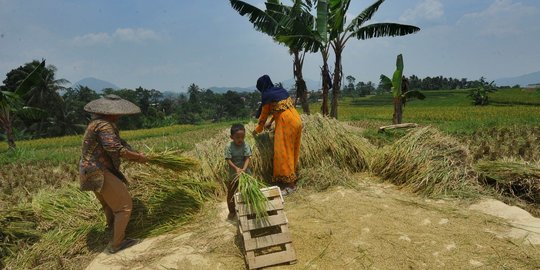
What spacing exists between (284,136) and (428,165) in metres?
1.93

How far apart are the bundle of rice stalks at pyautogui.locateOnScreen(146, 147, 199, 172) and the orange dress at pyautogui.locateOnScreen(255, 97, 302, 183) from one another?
3.37 ft

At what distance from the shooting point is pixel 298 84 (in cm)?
1046

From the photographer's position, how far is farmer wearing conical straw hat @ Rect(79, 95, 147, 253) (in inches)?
119

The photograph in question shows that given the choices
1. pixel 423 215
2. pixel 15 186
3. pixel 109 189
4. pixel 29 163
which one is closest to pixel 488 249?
pixel 423 215

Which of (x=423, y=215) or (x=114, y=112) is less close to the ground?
(x=114, y=112)

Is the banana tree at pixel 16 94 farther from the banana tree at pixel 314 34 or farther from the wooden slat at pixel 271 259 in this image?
the wooden slat at pixel 271 259

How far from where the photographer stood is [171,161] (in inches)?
145

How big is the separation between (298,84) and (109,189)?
26.1 feet

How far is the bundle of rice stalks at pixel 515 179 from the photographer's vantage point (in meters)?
3.97

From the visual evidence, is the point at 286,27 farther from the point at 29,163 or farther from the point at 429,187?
the point at 29,163

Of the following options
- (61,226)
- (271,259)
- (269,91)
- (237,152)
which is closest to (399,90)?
(269,91)

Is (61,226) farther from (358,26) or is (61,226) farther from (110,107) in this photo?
(358,26)

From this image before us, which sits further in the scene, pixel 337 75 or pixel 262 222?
pixel 337 75

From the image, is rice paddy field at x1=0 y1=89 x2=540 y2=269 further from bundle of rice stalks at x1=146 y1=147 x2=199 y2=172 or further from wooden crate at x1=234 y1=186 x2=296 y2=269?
wooden crate at x1=234 y1=186 x2=296 y2=269
